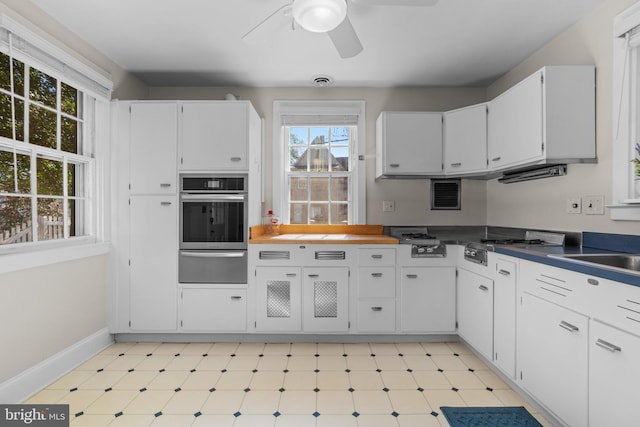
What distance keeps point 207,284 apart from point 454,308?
228cm

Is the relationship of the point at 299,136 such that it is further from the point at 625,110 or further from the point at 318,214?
the point at 625,110

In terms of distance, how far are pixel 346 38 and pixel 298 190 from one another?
1.96 metres

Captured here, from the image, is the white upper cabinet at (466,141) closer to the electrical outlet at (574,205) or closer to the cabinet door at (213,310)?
the electrical outlet at (574,205)

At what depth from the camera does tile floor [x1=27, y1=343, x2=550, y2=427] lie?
1978 millimetres

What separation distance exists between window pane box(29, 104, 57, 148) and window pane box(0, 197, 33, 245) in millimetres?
445

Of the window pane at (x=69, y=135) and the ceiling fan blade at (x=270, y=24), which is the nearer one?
the ceiling fan blade at (x=270, y=24)

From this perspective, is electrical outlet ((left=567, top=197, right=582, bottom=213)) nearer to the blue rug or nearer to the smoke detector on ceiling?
the blue rug

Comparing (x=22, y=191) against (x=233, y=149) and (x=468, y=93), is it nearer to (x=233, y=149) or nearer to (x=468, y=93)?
(x=233, y=149)

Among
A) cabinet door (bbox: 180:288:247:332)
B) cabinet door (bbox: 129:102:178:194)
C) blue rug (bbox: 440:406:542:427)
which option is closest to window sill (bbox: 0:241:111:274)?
cabinet door (bbox: 129:102:178:194)

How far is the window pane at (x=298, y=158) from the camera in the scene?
3805 mm

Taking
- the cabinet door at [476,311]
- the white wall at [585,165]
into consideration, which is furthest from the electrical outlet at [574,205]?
the cabinet door at [476,311]

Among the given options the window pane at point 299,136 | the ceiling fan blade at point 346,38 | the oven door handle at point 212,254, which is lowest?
the oven door handle at point 212,254

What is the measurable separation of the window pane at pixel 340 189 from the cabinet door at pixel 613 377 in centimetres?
256

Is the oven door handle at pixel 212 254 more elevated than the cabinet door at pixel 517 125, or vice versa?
the cabinet door at pixel 517 125
